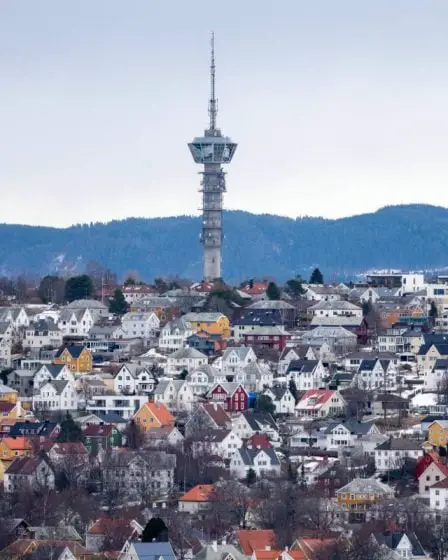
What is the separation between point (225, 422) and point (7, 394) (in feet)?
28.2

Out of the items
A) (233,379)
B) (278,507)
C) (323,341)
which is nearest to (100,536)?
(278,507)

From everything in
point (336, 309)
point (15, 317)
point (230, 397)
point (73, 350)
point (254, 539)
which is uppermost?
point (336, 309)

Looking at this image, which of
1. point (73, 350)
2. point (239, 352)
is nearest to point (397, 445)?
point (239, 352)

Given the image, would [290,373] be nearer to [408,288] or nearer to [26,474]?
[26,474]

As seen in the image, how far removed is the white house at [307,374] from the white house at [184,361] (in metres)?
3.23

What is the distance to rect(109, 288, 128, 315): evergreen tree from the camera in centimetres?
9231

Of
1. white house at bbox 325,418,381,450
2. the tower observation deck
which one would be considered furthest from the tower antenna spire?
white house at bbox 325,418,381,450

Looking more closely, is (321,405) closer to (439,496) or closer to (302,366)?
(302,366)

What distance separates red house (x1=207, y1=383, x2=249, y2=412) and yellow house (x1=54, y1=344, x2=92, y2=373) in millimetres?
6109

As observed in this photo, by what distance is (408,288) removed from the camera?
99.4 metres

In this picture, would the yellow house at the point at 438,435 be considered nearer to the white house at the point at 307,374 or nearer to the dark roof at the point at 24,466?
the white house at the point at 307,374

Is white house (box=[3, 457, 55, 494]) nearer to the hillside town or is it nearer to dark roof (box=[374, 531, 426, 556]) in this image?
the hillside town

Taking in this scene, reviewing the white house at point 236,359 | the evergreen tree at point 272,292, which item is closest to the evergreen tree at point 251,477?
the white house at point 236,359

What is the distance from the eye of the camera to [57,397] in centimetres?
7488
